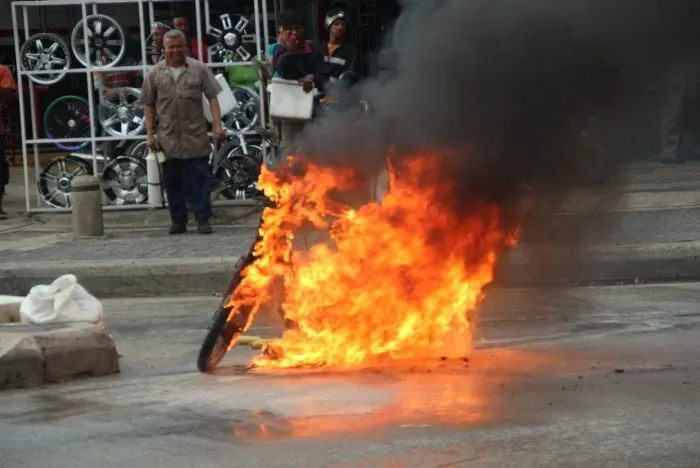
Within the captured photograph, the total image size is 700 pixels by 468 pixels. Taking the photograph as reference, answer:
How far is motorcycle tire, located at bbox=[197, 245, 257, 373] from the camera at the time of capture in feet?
22.0

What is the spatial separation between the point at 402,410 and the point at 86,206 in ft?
22.3

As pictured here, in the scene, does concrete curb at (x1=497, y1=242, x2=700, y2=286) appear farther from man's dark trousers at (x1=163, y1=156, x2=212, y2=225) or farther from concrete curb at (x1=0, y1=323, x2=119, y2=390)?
man's dark trousers at (x1=163, y1=156, x2=212, y2=225)

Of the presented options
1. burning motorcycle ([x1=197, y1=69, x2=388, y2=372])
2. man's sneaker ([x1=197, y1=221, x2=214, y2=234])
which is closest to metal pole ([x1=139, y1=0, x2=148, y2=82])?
man's sneaker ([x1=197, y1=221, x2=214, y2=234])

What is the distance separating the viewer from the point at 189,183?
1202 cm

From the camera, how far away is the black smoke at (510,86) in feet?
21.2

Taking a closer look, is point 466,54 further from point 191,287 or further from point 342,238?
point 191,287

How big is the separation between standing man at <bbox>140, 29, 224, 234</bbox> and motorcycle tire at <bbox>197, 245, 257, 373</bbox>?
5098 millimetres

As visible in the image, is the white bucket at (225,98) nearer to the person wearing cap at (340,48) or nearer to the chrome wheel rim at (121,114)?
the chrome wheel rim at (121,114)

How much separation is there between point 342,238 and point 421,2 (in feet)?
4.29

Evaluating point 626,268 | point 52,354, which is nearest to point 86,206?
point 626,268

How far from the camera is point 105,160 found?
1328cm

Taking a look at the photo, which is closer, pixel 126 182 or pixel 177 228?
pixel 177 228

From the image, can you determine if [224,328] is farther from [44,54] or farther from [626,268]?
[44,54]

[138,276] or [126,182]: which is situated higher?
[126,182]
